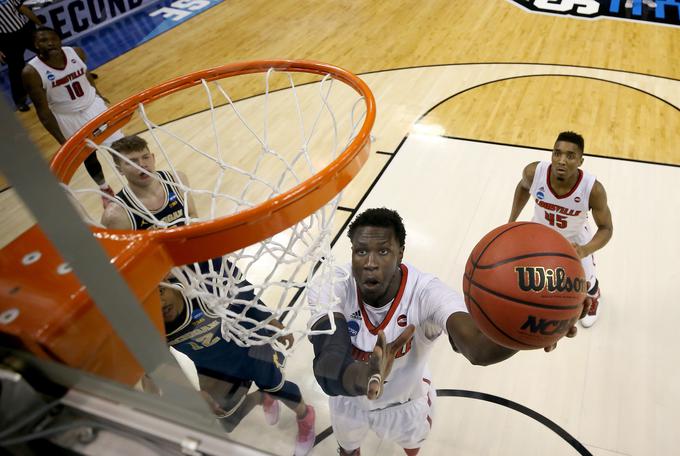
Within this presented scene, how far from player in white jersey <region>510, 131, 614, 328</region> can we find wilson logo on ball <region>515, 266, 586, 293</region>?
1.22m

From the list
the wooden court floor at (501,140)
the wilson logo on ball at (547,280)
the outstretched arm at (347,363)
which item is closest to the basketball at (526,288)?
the wilson logo on ball at (547,280)

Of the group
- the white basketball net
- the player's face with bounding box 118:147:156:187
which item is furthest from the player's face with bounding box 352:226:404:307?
the player's face with bounding box 118:147:156:187

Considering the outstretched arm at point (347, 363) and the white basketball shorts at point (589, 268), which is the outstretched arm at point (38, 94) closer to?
the outstretched arm at point (347, 363)

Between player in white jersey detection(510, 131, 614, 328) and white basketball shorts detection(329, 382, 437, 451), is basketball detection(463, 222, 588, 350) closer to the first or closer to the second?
white basketball shorts detection(329, 382, 437, 451)

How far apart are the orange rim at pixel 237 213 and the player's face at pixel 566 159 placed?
4.22ft

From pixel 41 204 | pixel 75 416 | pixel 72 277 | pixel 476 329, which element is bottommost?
pixel 476 329

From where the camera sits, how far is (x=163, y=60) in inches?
266

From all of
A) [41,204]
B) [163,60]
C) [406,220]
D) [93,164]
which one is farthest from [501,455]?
[163,60]

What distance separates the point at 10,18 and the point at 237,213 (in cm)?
594

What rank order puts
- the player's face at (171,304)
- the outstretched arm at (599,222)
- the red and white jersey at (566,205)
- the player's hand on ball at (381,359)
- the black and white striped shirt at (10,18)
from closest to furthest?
the player's face at (171,304) → the player's hand on ball at (381,359) → the outstretched arm at (599,222) → the red and white jersey at (566,205) → the black and white striped shirt at (10,18)

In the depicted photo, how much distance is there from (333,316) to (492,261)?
0.62 metres

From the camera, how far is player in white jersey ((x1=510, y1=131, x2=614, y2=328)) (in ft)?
8.94

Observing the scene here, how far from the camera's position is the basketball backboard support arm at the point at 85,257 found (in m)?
0.50

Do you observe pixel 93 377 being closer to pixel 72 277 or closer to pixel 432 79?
pixel 72 277
